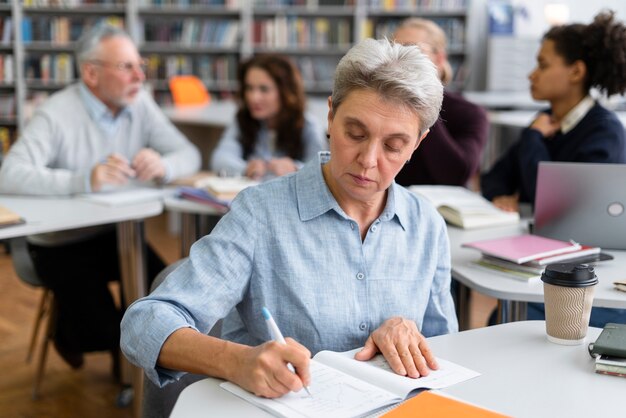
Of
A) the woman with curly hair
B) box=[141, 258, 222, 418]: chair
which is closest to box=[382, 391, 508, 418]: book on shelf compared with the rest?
box=[141, 258, 222, 418]: chair

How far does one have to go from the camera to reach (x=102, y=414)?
2826 millimetres

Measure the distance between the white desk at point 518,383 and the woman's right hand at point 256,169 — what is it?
1746mm


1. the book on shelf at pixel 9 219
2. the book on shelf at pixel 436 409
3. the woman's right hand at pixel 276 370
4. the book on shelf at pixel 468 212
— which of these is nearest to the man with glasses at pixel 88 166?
the book on shelf at pixel 9 219

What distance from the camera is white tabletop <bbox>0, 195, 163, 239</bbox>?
7.80 ft

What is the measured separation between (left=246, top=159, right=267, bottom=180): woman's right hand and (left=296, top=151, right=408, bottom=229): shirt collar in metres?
1.56

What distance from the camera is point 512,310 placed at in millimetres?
1896

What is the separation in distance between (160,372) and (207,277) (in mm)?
191

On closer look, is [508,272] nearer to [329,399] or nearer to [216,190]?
[329,399]

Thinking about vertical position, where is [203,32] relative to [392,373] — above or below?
above

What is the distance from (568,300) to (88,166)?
2.18m

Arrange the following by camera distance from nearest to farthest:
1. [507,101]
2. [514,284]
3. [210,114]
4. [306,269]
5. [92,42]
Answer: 1. [306,269]
2. [514,284]
3. [92,42]
4. [210,114]
5. [507,101]

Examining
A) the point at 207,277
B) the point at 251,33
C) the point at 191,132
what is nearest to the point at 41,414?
the point at 207,277

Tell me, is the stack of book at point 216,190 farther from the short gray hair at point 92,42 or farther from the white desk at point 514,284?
the white desk at point 514,284

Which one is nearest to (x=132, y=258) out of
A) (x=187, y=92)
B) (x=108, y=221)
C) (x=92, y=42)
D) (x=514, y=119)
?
(x=108, y=221)
